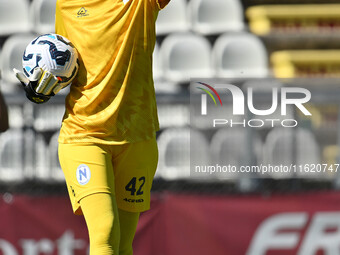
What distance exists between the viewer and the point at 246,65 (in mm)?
6734

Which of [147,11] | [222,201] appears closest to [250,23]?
[222,201]

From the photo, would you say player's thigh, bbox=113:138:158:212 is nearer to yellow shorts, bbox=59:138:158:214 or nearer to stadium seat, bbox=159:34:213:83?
yellow shorts, bbox=59:138:158:214

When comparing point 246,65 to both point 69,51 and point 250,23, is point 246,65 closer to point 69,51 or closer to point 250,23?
point 250,23

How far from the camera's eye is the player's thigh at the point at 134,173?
2.79 metres

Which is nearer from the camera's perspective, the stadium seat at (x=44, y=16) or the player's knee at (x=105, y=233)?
the player's knee at (x=105, y=233)

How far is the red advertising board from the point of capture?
4418mm

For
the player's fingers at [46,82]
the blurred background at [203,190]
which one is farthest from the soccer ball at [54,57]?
the blurred background at [203,190]

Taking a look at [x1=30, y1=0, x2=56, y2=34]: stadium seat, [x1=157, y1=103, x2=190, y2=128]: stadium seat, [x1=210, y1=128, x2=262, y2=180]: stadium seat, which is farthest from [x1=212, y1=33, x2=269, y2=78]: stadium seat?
[x1=210, y1=128, x2=262, y2=180]: stadium seat

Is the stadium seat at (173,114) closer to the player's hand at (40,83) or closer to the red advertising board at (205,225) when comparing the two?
the red advertising board at (205,225)

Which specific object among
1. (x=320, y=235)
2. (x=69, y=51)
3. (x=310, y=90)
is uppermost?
(x=69, y=51)

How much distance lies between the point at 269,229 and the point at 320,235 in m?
0.33

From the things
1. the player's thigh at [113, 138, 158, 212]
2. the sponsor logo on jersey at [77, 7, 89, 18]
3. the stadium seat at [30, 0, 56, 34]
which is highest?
the sponsor logo on jersey at [77, 7, 89, 18]

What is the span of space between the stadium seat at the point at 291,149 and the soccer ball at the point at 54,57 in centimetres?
220

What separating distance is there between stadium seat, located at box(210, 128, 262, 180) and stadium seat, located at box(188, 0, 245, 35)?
2536 millimetres
